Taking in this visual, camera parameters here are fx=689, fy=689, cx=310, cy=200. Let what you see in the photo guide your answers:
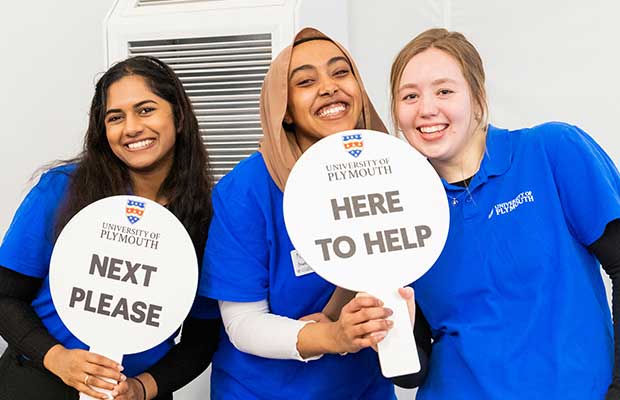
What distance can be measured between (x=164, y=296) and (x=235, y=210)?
0.23 metres

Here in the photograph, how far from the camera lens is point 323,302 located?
1.46 meters

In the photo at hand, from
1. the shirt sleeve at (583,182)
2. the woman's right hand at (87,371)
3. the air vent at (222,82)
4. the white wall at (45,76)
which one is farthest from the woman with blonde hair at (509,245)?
the white wall at (45,76)

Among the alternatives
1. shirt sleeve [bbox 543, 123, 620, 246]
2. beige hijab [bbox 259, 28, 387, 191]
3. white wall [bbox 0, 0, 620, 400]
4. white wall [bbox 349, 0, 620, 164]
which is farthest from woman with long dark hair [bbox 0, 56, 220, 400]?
white wall [bbox 349, 0, 620, 164]

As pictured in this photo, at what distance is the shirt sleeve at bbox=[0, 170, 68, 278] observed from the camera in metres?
1.46

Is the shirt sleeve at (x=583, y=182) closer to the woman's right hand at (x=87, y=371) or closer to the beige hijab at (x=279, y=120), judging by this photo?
the beige hijab at (x=279, y=120)

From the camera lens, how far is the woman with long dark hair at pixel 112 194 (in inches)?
57.4

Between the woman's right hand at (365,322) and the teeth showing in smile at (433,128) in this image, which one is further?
the teeth showing in smile at (433,128)

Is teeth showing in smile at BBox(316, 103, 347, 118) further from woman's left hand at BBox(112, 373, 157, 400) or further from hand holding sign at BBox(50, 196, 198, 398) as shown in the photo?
woman's left hand at BBox(112, 373, 157, 400)

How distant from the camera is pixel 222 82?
2.17 metres

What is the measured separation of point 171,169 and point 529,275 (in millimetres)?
852

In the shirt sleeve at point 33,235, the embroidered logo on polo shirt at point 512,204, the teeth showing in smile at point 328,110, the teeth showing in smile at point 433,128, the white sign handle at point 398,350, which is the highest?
the teeth showing in smile at point 328,110

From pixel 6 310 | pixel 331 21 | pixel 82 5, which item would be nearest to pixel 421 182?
pixel 6 310

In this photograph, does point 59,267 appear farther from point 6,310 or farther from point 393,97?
point 393,97

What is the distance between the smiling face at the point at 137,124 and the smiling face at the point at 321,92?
0.30 meters
